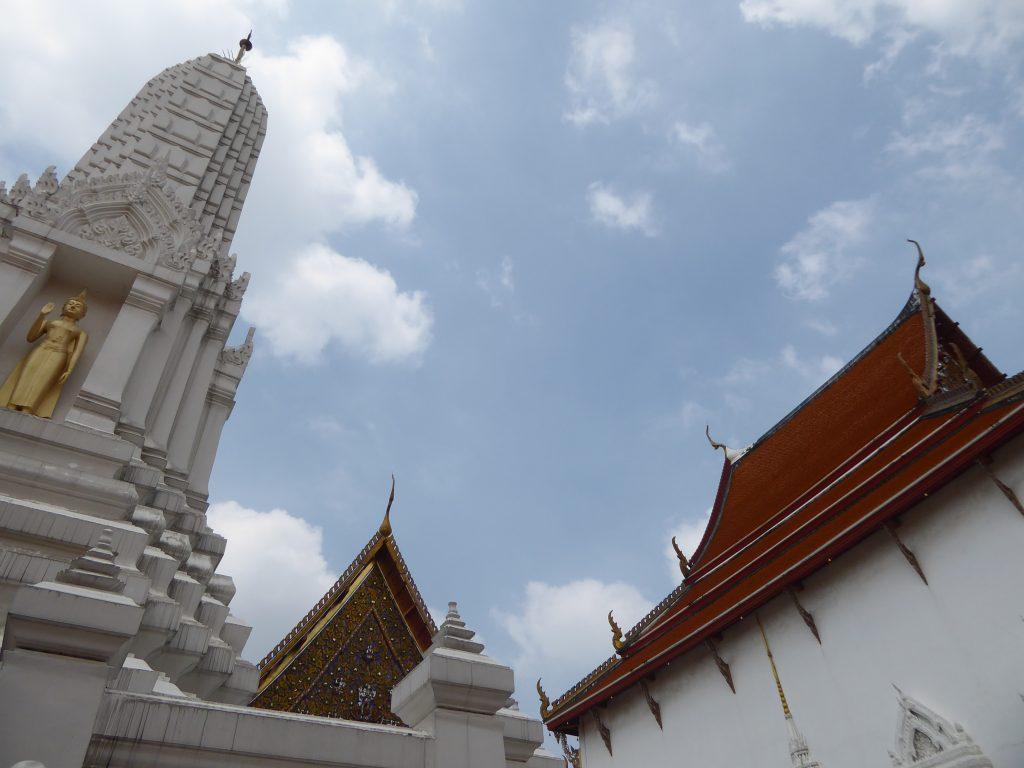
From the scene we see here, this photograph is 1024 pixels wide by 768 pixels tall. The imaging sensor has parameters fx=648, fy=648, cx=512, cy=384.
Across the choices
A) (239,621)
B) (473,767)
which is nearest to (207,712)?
(473,767)

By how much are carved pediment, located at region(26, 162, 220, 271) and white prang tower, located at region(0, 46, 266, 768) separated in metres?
0.02

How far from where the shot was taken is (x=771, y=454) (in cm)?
1631

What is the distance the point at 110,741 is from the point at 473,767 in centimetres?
176

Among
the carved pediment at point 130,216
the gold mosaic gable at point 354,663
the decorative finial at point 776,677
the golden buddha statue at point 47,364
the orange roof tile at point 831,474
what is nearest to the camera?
the golden buddha statue at point 47,364

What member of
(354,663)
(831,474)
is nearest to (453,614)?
(354,663)

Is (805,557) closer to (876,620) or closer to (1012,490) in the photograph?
(876,620)

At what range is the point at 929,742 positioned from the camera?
6844 mm

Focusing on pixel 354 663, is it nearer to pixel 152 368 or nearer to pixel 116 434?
pixel 116 434

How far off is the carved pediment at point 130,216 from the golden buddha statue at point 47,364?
1.10 meters

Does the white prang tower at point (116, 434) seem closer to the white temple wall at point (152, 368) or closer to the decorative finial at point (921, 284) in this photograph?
the white temple wall at point (152, 368)

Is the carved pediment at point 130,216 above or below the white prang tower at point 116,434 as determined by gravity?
above

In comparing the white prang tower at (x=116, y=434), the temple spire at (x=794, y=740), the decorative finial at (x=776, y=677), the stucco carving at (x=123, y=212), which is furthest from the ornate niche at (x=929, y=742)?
the stucco carving at (x=123, y=212)

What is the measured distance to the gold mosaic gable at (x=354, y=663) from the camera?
7.11 metres

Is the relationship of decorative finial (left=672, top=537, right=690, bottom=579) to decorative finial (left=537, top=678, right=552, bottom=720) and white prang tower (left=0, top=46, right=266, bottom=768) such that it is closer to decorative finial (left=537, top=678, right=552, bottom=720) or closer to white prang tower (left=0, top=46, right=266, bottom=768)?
decorative finial (left=537, top=678, right=552, bottom=720)
